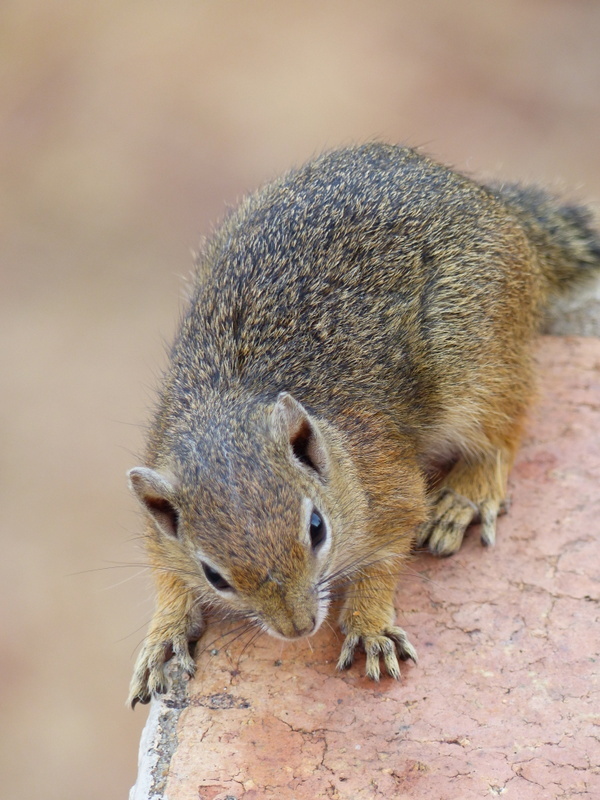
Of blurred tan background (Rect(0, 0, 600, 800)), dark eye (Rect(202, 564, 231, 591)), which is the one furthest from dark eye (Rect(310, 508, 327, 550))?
blurred tan background (Rect(0, 0, 600, 800))

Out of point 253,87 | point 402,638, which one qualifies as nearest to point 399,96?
point 253,87

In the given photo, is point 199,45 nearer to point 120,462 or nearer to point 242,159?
point 242,159

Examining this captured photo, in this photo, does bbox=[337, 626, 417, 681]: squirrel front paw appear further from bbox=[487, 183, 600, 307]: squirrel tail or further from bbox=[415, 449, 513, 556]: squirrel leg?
bbox=[487, 183, 600, 307]: squirrel tail

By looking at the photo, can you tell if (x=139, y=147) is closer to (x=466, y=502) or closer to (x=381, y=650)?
(x=466, y=502)

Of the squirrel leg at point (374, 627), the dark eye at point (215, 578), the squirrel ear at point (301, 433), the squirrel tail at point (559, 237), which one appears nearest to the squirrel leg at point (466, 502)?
the squirrel leg at point (374, 627)

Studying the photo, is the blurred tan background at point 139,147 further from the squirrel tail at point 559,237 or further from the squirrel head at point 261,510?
the squirrel head at point 261,510

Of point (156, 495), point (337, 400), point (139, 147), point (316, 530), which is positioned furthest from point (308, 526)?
point (139, 147)
